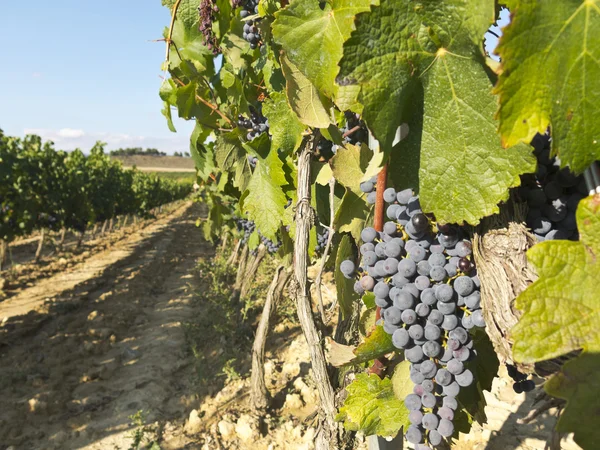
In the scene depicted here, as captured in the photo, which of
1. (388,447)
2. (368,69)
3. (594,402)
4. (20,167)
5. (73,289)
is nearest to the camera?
(594,402)

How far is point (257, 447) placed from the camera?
3.87 m

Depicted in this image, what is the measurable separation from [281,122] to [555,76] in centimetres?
112

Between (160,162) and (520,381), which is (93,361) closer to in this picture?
(520,381)

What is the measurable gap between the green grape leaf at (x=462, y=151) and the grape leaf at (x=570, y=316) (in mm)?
148

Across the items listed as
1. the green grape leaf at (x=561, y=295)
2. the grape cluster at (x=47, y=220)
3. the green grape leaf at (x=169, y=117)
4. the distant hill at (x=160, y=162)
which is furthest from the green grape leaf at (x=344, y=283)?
the distant hill at (x=160, y=162)

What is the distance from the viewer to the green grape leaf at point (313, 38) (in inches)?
43.5

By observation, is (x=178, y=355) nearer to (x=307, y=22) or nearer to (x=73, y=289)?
(x=73, y=289)

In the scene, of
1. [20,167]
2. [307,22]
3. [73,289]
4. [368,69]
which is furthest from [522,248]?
[20,167]

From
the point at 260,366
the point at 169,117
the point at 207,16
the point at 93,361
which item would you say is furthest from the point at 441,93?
the point at 93,361

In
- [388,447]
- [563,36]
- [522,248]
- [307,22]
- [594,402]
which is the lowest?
[388,447]

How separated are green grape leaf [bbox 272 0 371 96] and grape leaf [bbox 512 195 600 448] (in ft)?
2.13

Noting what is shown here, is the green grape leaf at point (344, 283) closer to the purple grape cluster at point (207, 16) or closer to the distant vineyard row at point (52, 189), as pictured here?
the purple grape cluster at point (207, 16)

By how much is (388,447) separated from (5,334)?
7.40m

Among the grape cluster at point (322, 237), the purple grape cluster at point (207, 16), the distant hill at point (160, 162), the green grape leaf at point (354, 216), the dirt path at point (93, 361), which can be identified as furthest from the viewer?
the distant hill at point (160, 162)
